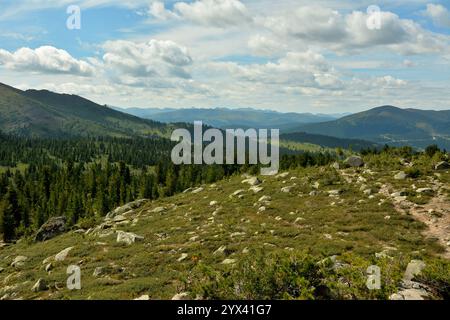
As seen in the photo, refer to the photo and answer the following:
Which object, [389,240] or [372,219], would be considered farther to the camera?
[372,219]

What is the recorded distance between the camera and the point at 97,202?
104750 mm

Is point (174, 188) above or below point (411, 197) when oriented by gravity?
below

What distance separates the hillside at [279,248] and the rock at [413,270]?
44 mm

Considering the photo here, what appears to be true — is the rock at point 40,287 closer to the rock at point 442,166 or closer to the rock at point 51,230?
the rock at point 51,230

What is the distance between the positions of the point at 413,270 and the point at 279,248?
1020 centimetres

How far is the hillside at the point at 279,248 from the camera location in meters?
15.1

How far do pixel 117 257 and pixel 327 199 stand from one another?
72.3 feet

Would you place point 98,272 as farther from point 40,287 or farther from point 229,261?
point 229,261

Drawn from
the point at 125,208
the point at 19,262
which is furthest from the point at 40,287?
the point at 125,208

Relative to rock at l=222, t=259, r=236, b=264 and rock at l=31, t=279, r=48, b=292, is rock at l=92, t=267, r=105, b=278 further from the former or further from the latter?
rock at l=222, t=259, r=236, b=264

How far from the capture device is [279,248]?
25438 millimetres
